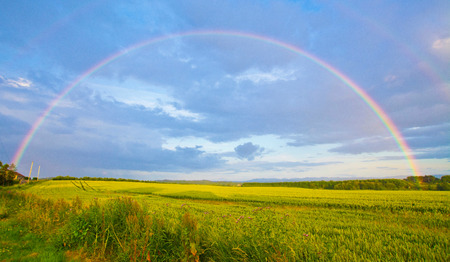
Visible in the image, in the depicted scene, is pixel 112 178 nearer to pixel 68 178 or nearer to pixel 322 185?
pixel 68 178

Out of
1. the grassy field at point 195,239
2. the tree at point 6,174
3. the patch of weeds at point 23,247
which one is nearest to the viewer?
the grassy field at point 195,239

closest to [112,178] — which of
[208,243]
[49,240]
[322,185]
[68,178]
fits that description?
[68,178]

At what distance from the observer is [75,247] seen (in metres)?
6.54

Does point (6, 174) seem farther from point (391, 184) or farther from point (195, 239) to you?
point (391, 184)

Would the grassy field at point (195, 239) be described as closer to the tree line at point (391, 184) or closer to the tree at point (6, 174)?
the tree line at point (391, 184)

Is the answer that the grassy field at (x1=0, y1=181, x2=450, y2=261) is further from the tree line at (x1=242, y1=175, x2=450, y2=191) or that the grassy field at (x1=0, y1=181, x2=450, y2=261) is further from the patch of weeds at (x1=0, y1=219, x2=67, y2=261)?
the tree line at (x1=242, y1=175, x2=450, y2=191)

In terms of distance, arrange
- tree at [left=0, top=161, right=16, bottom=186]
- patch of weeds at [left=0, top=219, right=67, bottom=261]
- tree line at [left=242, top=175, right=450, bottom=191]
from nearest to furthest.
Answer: patch of weeds at [left=0, top=219, right=67, bottom=261]
tree line at [left=242, top=175, right=450, bottom=191]
tree at [left=0, top=161, right=16, bottom=186]

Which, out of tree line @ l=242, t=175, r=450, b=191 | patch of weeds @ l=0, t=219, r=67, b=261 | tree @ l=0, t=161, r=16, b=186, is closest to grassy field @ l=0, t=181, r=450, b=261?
patch of weeds @ l=0, t=219, r=67, b=261

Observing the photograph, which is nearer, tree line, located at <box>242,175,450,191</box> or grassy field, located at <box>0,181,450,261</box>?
grassy field, located at <box>0,181,450,261</box>

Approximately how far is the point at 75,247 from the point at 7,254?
170 cm

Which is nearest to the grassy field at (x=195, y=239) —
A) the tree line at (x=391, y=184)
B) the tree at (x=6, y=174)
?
the tree line at (x=391, y=184)

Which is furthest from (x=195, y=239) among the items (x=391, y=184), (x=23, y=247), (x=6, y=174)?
(x=6, y=174)

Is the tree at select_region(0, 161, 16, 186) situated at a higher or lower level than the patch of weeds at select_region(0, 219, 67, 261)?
higher

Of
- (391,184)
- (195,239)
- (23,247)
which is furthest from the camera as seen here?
(391,184)
